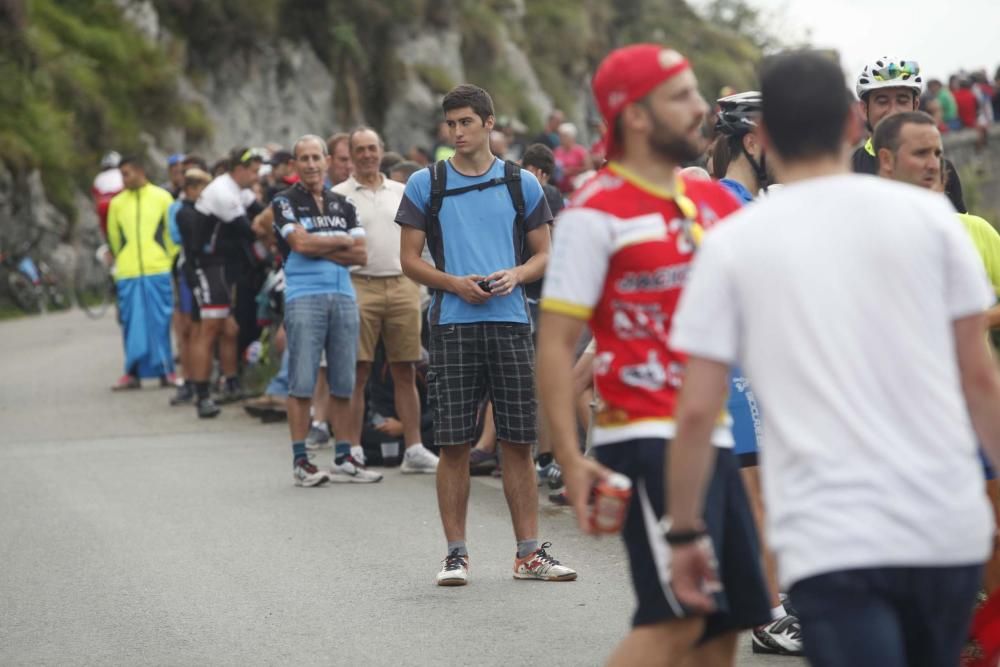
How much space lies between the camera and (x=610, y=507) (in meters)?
3.90

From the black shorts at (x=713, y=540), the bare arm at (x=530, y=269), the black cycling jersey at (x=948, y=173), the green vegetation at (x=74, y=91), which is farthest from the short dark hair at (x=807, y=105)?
the green vegetation at (x=74, y=91)

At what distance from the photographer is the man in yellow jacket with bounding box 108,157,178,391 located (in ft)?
53.4

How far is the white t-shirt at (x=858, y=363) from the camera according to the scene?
328cm

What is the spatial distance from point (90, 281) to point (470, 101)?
24.2 m

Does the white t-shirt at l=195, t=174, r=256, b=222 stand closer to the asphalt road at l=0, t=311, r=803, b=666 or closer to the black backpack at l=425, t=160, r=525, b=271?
the asphalt road at l=0, t=311, r=803, b=666

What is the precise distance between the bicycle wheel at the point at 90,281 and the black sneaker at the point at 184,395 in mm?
13088

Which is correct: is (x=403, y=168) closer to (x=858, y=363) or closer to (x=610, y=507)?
(x=610, y=507)

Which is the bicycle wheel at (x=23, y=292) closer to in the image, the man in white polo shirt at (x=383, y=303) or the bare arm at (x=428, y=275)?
the man in white polo shirt at (x=383, y=303)

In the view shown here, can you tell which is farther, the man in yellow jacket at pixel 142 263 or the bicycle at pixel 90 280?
the bicycle at pixel 90 280


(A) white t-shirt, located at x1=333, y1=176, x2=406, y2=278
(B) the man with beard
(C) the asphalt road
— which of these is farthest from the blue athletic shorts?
(A) white t-shirt, located at x1=333, y1=176, x2=406, y2=278

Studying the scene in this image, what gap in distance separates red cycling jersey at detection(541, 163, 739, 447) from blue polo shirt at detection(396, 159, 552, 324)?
11.1 feet

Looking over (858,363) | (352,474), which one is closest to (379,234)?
(352,474)

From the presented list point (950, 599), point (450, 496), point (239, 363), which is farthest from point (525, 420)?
point (239, 363)

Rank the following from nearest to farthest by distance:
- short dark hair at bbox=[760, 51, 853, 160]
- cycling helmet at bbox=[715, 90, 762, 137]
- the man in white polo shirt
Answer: short dark hair at bbox=[760, 51, 853, 160] → cycling helmet at bbox=[715, 90, 762, 137] → the man in white polo shirt
